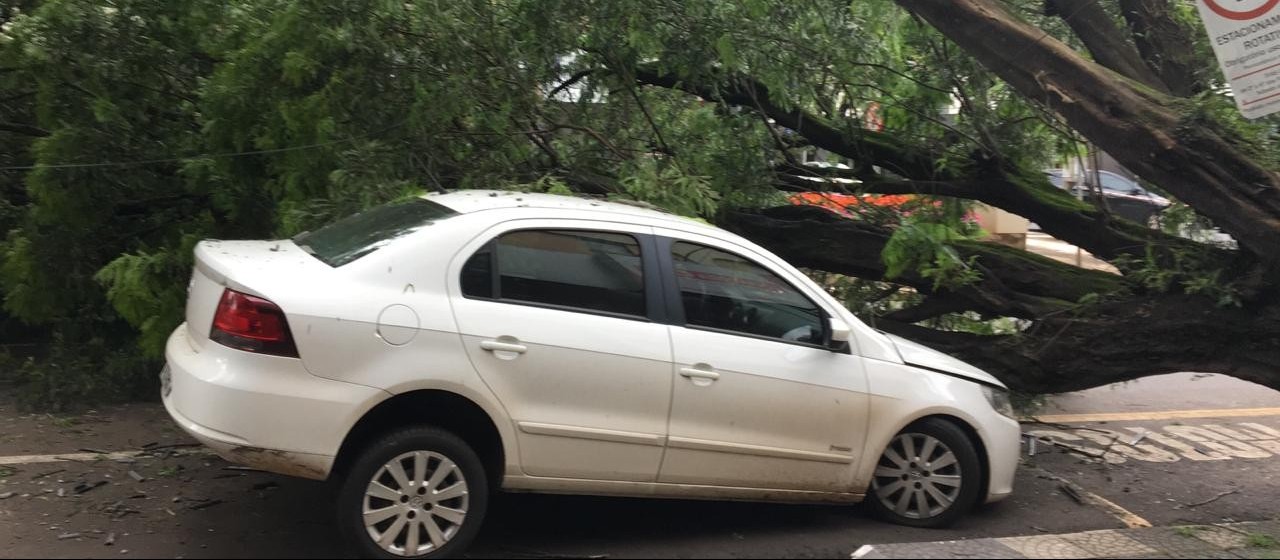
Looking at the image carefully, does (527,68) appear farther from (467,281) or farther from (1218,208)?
(1218,208)

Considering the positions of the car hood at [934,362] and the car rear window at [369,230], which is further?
the car hood at [934,362]

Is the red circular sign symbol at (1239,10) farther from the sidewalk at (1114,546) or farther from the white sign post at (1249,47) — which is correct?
the sidewalk at (1114,546)

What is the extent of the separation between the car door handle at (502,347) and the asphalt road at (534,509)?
3.27ft

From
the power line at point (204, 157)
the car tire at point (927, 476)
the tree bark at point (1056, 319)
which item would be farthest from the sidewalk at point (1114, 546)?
the power line at point (204, 157)

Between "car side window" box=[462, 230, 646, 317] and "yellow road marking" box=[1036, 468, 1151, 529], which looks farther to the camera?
"yellow road marking" box=[1036, 468, 1151, 529]

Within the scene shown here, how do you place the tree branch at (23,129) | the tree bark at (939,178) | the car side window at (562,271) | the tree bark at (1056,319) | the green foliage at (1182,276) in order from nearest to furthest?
the car side window at (562,271) → the green foliage at (1182,276) → the tree bark at (1056,319) → the tree bark at (939,178) → the tree branch at (23,129)

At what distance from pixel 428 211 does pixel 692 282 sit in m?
1.31

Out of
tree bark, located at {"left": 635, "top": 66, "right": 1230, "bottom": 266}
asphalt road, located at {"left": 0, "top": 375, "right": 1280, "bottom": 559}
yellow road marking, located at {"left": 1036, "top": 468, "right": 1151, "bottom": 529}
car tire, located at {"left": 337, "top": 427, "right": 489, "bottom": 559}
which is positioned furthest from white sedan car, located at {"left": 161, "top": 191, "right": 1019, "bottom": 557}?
tree bark, located at {"left": 635, "top": 66, "right": 1230, "bottom": 266}

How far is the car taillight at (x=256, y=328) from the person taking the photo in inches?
155

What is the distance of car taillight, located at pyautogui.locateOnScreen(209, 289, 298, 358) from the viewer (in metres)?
3.93

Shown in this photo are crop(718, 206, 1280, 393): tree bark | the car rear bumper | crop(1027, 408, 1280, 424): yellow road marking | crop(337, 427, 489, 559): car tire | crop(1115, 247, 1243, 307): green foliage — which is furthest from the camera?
crop(1027, 408, 1280, 424): yellow road marking

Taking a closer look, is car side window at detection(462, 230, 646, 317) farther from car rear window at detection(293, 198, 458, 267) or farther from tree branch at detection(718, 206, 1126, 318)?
tree branch at detection(718, 206, 1126, 318)

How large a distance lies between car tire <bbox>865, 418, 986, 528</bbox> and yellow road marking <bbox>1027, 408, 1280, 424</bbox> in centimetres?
320

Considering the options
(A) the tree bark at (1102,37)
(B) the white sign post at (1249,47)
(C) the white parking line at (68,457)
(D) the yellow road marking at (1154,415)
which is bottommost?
(C) the white parking line at (68,457)
